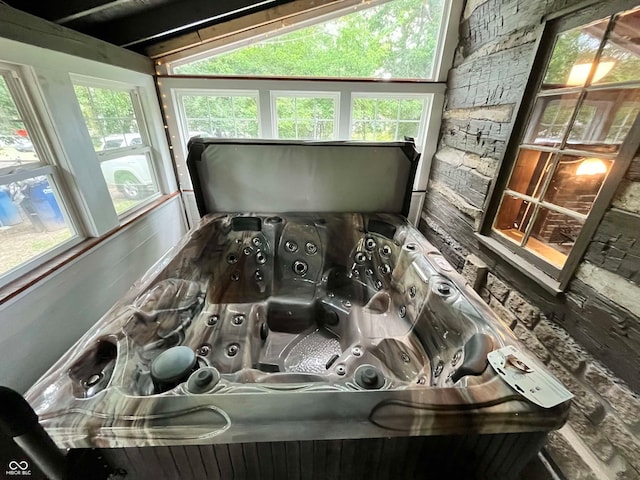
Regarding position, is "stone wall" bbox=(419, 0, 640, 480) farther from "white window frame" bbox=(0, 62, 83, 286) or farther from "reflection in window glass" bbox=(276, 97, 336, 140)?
"white window frame" bbox=(0, 62, 83, 286)

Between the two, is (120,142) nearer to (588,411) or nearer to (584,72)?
(584,72)

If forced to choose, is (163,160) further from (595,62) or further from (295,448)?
(595,62)

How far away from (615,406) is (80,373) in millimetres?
1879

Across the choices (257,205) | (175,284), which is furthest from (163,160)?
(175,284)

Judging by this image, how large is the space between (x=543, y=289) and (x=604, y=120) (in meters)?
0.79

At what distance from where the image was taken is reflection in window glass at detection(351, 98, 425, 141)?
2.78 m

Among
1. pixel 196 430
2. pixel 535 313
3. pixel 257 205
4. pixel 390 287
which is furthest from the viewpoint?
pixel 257 205

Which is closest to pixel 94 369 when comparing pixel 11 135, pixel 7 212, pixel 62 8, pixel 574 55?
pixel 7 212

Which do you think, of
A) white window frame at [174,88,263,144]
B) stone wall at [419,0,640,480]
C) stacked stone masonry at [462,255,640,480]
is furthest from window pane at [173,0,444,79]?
stacked stone masonry at [462,255,640,480]

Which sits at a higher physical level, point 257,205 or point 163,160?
point 163,160

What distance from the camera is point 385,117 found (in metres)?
2.86

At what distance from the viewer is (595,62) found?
113cm

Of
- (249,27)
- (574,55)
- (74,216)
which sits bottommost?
(74,216)

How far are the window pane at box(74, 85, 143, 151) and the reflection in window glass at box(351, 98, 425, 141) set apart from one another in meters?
2.15
